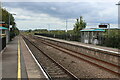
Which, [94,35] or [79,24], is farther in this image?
[79,24]

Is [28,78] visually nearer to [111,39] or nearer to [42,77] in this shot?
[42,77]

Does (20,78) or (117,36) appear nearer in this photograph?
(20,78)

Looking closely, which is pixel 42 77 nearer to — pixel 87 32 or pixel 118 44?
pixel 118 44

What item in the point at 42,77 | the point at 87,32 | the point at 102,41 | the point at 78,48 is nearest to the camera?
the point at 42,77

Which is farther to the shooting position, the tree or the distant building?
Answer: the tree

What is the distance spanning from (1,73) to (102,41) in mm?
19231

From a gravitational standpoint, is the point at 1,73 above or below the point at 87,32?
below

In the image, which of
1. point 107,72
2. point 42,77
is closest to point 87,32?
point 107,72

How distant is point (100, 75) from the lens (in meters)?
8.61

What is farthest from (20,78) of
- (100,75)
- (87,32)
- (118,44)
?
(87,32)

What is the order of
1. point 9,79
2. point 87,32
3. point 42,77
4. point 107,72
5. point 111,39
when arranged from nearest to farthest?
point 9,79 < point 42,77 < point 107,72 < point 111,39 < point 87,32

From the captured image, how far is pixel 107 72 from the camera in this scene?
9.22m

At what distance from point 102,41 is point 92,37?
1.97m

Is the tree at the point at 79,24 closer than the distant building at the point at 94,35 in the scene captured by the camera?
No
